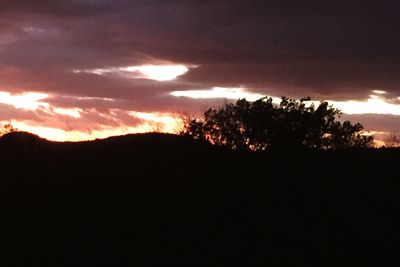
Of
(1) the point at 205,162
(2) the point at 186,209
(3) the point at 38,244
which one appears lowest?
(3) the point at 38,244

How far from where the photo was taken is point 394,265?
512 inches

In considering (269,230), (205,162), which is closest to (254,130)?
(205,162)

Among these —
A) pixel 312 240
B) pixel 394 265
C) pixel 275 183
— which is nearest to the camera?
pixel 394 265

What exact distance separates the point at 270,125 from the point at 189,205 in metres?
27.0

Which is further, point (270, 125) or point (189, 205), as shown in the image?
Result: point (270, 125)

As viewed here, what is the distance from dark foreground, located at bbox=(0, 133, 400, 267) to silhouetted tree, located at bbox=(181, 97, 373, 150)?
72.3 ft

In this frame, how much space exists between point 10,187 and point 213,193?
569 centimetres

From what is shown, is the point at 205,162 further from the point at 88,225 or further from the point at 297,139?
the point at 297,139

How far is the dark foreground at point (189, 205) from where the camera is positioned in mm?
13812

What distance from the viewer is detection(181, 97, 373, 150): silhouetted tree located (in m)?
41.2

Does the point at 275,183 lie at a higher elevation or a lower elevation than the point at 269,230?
higher

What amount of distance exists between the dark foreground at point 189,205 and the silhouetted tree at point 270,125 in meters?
22.0

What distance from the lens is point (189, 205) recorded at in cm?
1541

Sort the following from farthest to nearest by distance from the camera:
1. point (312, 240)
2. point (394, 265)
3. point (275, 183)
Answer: point (275, 183) → point (312, 240) → point (394, 265)
